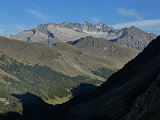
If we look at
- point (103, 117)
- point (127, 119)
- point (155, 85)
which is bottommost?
point (103, 117)

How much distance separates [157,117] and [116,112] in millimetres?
108921

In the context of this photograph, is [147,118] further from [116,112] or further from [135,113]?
[116,112]

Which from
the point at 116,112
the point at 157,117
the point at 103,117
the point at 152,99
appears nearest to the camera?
the point at 157,117

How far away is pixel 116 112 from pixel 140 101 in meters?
69.2

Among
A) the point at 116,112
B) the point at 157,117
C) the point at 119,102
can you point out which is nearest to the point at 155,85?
the point at 157,117

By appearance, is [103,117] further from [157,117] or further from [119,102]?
[157,117]

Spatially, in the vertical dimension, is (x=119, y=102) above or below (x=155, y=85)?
below

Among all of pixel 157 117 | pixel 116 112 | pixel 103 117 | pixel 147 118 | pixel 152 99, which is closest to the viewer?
pixel 157 117

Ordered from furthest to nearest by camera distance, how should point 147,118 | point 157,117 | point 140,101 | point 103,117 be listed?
1. point 103,117
2. point 140,101
3. point 147,118
4. point 157,117

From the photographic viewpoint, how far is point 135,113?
104 meters

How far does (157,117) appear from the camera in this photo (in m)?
69.5

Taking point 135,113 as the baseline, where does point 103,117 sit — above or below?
below

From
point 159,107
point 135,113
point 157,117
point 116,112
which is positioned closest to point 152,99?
point 135,113

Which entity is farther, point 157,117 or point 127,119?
point 127,119
